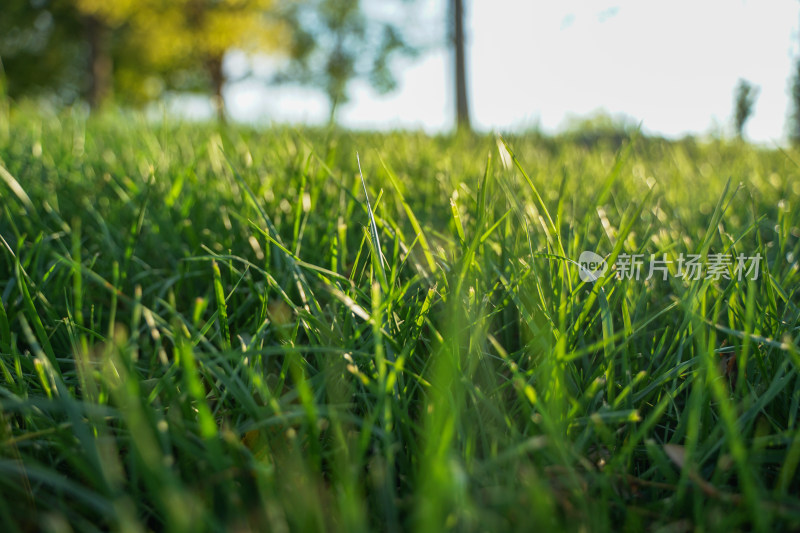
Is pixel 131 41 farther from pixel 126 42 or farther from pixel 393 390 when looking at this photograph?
pixel 393 390

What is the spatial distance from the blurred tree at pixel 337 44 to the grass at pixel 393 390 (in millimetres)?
22569

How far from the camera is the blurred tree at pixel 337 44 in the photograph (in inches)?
902

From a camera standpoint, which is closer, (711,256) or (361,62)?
(711,256)

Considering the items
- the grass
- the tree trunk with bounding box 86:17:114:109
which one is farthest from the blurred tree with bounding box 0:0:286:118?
the grass

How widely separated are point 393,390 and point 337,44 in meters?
26.1

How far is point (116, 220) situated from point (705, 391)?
1345 mm

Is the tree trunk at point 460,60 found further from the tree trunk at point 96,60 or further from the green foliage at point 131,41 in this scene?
the tree trunk at point 96,60

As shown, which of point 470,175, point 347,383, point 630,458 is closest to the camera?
point 630,458

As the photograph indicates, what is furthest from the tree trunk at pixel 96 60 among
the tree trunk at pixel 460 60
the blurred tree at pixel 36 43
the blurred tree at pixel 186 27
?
the tree trunk at pixel 460 60

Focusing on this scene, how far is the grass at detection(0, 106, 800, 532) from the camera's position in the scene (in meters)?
0.54

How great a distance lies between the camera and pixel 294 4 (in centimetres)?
2289

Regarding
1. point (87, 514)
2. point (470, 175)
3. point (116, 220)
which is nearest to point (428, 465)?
point (87, 514)

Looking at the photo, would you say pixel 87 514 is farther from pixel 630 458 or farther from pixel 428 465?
pixel 630 458

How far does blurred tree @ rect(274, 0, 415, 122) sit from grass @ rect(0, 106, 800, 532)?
2257 cm
